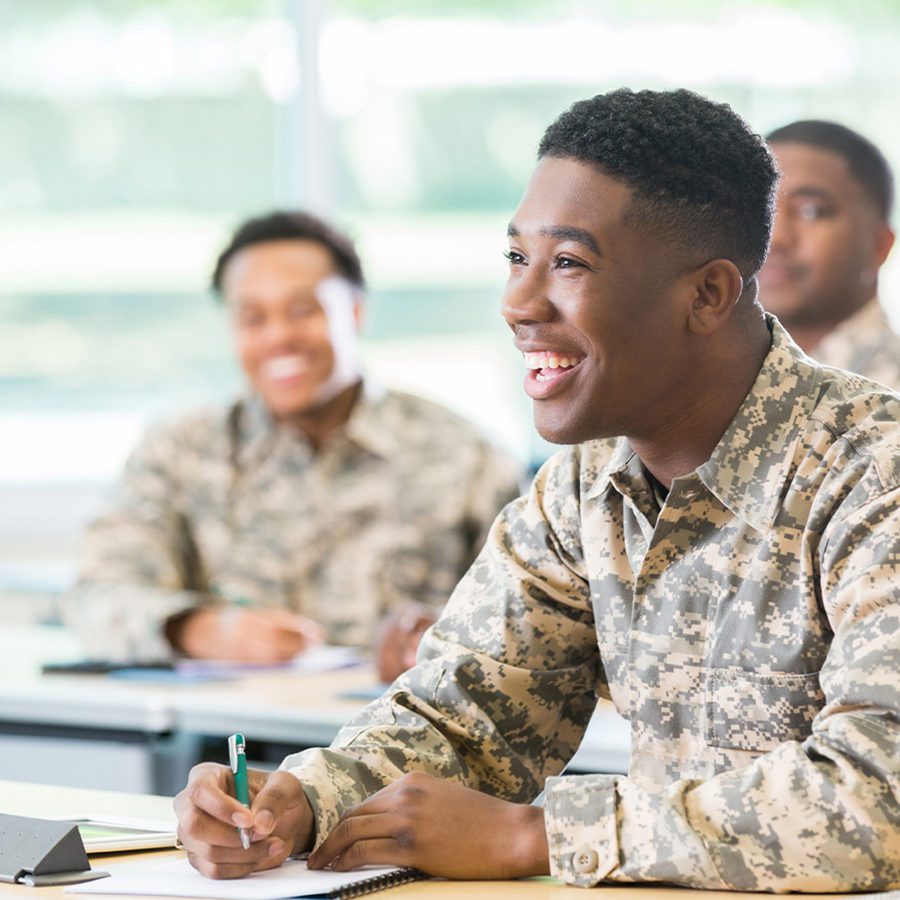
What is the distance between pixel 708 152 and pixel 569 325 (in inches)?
8.7

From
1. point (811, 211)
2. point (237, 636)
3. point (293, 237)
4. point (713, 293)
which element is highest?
point (293, 237)

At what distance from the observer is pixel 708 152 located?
1.71 meters

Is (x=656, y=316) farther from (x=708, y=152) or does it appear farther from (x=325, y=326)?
(x=325, y=326)

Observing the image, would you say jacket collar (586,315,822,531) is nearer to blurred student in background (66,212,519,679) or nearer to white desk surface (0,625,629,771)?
white desk surface (0,625,629,771)

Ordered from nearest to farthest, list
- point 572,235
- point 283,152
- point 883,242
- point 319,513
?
point 572,235 < point 883,242 < point 319,513 < point 283,152

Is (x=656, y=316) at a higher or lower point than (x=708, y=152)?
lower

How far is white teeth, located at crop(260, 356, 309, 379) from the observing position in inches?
139

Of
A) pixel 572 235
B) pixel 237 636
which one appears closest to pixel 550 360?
pixel 572 235

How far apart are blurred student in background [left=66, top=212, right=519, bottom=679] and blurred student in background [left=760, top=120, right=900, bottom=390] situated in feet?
2.30

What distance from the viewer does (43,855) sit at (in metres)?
1.62

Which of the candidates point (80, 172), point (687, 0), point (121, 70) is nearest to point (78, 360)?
point (80, 172)

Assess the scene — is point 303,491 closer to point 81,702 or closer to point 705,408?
point 81,702

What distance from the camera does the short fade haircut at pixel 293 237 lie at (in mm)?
3641

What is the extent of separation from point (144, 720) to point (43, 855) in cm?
117
